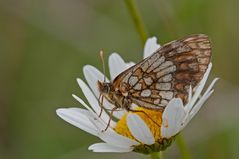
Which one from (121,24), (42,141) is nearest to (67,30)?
(121,24)

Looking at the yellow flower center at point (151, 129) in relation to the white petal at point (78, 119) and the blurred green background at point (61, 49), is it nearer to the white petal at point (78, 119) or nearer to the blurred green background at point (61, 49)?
the white petal at point (78, 119)

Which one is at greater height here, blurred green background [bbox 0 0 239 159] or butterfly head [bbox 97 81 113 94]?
blurred green background [bbox 0 0 239 159]

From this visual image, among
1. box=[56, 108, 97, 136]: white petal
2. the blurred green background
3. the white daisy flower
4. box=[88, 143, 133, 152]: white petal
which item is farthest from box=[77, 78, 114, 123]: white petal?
the blurred green background

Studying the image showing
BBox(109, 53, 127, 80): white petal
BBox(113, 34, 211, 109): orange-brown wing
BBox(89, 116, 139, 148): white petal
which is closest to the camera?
BBox(89, 116, 139, 148): white petal

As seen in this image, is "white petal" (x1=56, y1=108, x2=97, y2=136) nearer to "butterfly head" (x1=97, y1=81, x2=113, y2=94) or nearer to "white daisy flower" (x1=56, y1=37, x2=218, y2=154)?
"white daisy flower" (x1=56, y1=37, x2=218, y2=154)

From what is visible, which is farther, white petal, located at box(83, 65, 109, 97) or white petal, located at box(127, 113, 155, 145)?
white petal, located at box(83, 65, 109, 97)

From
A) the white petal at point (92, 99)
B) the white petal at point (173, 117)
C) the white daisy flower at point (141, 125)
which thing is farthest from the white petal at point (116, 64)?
the white petal at point (173, 117)

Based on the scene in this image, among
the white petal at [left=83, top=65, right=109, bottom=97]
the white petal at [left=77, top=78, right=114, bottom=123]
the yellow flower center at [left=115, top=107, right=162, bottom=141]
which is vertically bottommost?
the yellow flower center at [left=115, top=107, right=162, bottom=141]
